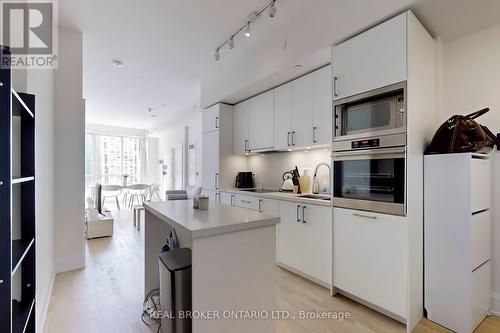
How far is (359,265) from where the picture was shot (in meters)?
2.10

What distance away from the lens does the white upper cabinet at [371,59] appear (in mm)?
1840

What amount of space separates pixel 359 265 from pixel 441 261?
58cm

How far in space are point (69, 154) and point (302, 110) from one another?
2.86 meters

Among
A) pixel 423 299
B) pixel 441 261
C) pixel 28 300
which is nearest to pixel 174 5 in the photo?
pixel 28 300

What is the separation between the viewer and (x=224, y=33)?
117 inches

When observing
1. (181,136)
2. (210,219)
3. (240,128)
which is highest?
(181,136)

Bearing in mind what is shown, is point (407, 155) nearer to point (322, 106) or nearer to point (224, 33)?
point (322, 106)

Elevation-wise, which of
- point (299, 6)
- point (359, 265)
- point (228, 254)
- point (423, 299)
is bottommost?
point (423, 299)

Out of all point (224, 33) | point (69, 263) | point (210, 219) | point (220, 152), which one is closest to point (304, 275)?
point (210, 219)

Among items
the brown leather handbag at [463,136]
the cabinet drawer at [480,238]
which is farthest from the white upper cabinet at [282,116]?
the cabinet drawer at [480,238]

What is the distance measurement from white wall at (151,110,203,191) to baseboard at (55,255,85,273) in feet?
10.5

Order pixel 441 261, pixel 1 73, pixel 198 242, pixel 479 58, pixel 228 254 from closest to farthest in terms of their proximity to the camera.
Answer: pixel 1 73 → pixel 198 242 → pixel 228 254 → pixel 441 261 → pixel 479 58

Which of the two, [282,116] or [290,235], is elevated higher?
[282,116]

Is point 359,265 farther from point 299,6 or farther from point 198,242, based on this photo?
point 299,6
